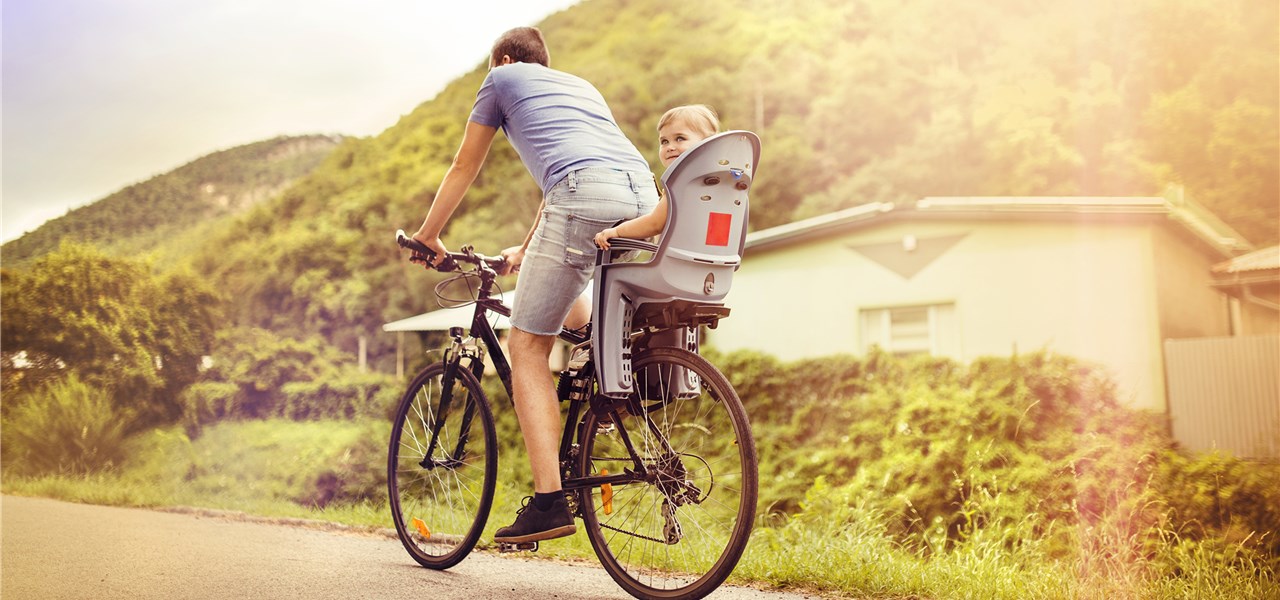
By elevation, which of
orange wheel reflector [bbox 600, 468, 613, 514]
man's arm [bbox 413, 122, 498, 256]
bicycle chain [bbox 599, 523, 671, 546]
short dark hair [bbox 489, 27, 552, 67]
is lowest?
bicycle chain [bbox 599, 523, 671, 546]

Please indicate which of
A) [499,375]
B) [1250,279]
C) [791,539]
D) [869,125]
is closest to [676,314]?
[499,375]

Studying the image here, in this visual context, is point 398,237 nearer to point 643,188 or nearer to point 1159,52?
point 643,188

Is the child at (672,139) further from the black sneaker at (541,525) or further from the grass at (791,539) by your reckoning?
the grass at (791,539)

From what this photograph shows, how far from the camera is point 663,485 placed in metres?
2.73

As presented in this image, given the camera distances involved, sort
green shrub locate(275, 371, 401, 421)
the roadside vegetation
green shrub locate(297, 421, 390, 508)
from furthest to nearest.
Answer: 1. green shrub locate(275, 371, 401, 421)
2. green shrub locate(297, 421, 390, 508)
3. the roadside vegetation

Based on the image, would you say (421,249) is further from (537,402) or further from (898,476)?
(898,476)

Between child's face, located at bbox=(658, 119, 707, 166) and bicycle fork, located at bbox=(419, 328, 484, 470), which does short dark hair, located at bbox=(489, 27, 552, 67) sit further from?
bicycle fork, located at bbox=(419, 328, 484, 470)

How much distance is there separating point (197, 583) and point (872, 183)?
1019 inches

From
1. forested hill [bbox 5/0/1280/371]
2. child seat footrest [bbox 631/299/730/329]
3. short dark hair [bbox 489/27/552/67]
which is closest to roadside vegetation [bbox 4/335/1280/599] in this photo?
child seat footrest [bbox 631/299/730/329]

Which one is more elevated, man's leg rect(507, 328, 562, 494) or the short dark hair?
the short dark hair

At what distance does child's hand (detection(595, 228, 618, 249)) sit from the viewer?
2721mm

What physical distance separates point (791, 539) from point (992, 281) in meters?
8.48

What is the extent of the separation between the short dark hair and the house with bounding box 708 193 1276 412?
9.85m

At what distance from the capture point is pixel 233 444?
475 inches
